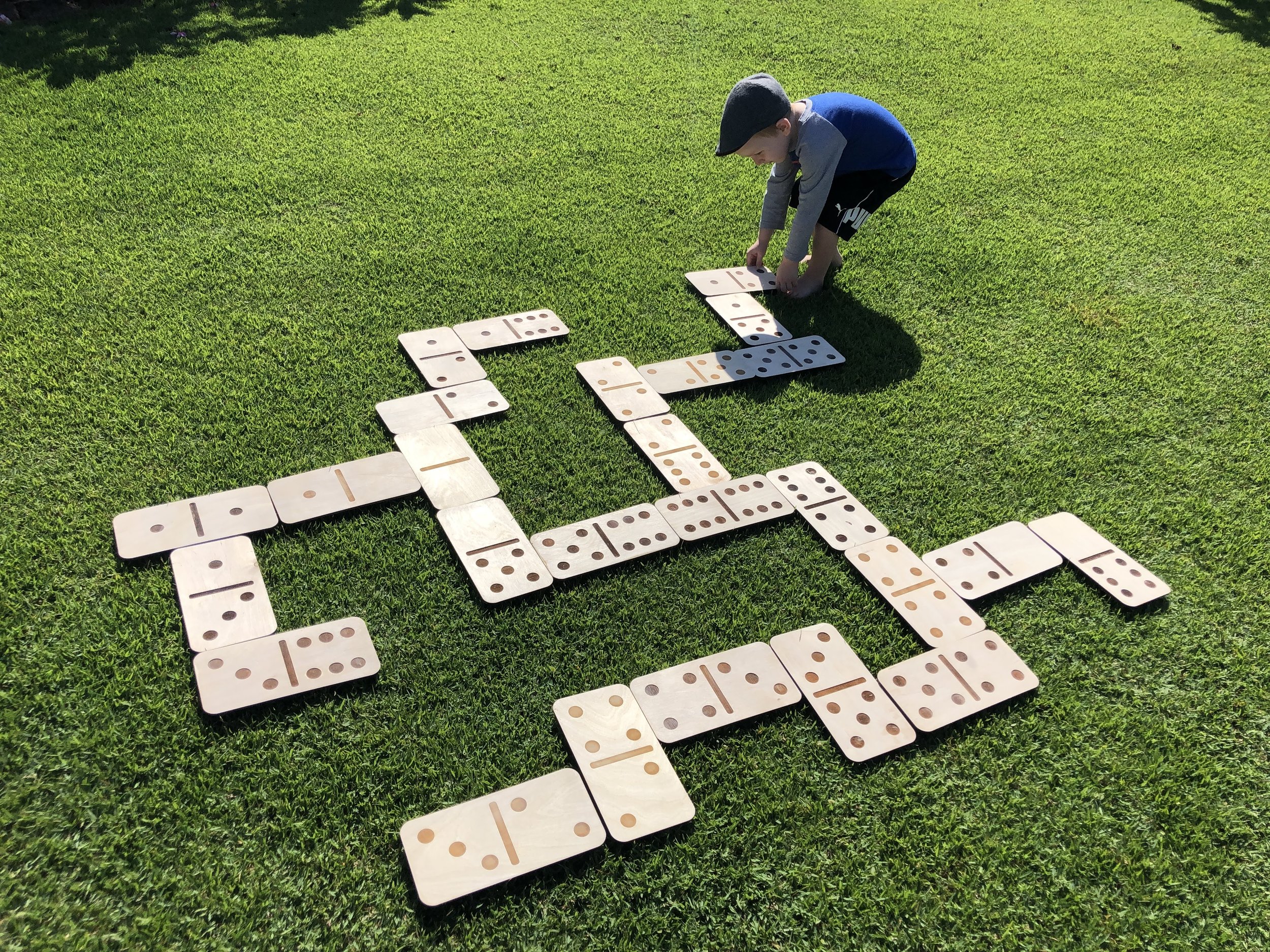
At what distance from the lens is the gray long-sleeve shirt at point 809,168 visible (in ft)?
14.4

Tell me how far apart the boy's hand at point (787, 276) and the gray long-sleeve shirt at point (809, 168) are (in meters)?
0.04

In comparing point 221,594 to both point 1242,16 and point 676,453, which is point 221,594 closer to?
point 676,453

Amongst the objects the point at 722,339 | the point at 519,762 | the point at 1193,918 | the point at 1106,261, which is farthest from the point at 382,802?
the point at 1106,261

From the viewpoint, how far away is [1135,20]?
9195mm

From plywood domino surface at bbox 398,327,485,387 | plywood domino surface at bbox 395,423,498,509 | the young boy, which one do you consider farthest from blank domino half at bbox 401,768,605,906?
the young boy

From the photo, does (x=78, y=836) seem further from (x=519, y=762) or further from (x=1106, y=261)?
(x=1106, y=261)

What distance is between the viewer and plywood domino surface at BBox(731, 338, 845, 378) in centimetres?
427

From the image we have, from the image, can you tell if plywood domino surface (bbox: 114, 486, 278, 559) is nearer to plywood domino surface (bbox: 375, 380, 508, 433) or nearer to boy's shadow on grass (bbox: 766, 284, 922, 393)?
plywood domino surface (bbox: 375, 380, 508, 433)

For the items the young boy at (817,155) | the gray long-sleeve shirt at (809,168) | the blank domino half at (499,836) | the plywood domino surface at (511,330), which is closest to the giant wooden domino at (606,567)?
the blank domino half at (499,836)

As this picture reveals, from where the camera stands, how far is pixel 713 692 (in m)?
2.84

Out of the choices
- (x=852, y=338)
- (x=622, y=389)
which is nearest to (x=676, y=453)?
(x=622, y=389)

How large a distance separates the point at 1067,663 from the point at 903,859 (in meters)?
1.07

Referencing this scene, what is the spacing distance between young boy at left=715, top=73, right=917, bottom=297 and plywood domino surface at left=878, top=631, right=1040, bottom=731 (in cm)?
244

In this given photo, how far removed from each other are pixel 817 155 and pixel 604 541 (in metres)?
2.46
